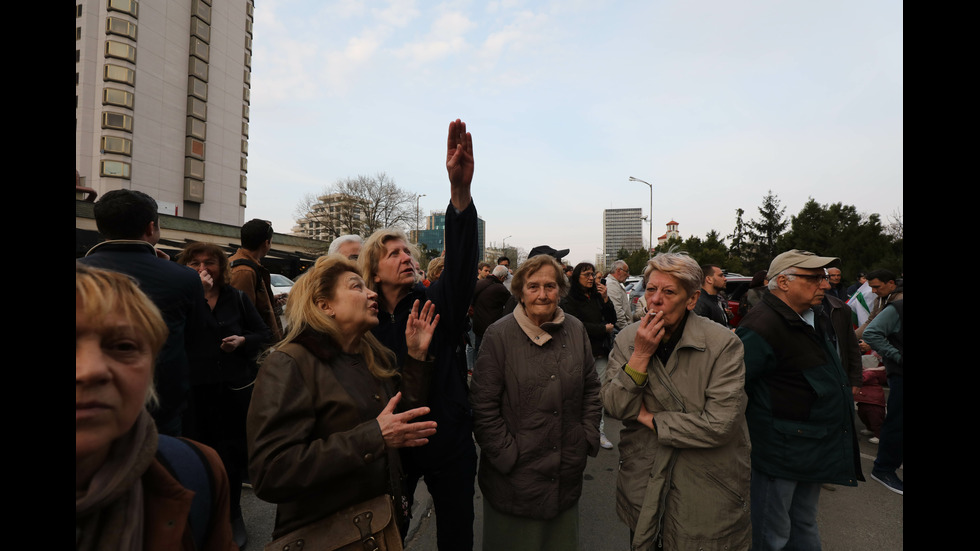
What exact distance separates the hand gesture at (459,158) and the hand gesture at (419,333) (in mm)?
599

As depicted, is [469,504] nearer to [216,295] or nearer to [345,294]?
[345,294]

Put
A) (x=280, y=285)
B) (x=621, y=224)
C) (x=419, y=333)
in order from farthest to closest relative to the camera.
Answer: (x=621, y=224) → (x=280, y=285) → (x=419, y=333)

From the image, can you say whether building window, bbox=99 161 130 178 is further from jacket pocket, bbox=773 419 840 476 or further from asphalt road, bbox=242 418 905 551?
jacket pocket, bbox=773 419 840 476

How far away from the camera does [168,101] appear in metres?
37.6

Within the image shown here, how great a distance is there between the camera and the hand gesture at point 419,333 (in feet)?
7.08

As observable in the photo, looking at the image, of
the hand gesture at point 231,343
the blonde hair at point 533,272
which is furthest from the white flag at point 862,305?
the hand gesture at point 231,343

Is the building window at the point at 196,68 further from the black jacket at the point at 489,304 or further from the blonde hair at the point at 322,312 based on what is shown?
the blonde hair at the point at 322,312

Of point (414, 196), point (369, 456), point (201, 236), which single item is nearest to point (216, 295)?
point (369, 456)

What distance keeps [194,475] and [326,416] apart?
63cm

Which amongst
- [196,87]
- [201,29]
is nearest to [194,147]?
[196,87]

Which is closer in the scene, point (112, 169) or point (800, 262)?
point (800, 262)

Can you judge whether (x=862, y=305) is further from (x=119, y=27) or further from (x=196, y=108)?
(x=196, y=108)
